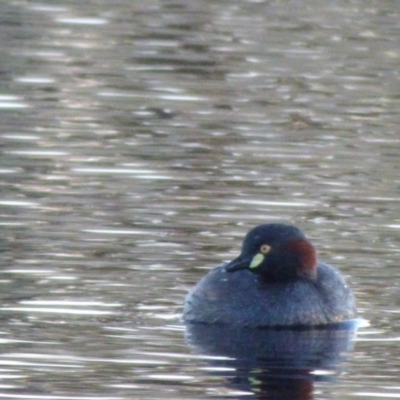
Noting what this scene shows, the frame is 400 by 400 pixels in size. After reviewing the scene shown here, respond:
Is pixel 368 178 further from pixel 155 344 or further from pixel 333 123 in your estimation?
pixel 155 344

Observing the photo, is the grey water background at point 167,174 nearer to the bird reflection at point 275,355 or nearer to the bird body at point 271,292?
the bird reflection at point 275,355

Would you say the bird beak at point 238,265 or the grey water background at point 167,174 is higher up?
the bird beak at point 238,265

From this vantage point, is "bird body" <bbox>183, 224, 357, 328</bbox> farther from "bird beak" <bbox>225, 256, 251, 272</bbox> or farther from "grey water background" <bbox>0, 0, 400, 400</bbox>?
"grey water background" <bbox>0, 0, 400, 400</bbox>

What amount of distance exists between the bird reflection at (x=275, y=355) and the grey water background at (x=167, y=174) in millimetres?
149

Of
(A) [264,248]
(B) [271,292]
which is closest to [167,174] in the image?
(B) [271,292]

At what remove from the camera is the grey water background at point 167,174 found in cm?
1170

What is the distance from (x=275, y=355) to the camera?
39.6 ft

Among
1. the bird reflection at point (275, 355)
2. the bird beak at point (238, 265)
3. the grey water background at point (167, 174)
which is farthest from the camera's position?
the bird beak at point (238, 265)

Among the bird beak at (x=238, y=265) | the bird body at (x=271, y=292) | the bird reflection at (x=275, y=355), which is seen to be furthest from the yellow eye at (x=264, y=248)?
the bird reflection at (x=275, y=355)

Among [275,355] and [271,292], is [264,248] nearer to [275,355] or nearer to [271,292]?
[271,292]

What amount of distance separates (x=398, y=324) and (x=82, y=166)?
6.30 m

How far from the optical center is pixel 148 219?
15.7m

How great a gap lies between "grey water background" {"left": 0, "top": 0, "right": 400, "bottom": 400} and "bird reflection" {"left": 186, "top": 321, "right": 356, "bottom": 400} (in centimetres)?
15

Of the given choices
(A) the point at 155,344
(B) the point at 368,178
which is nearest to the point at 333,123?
(B) the point at 368,178
